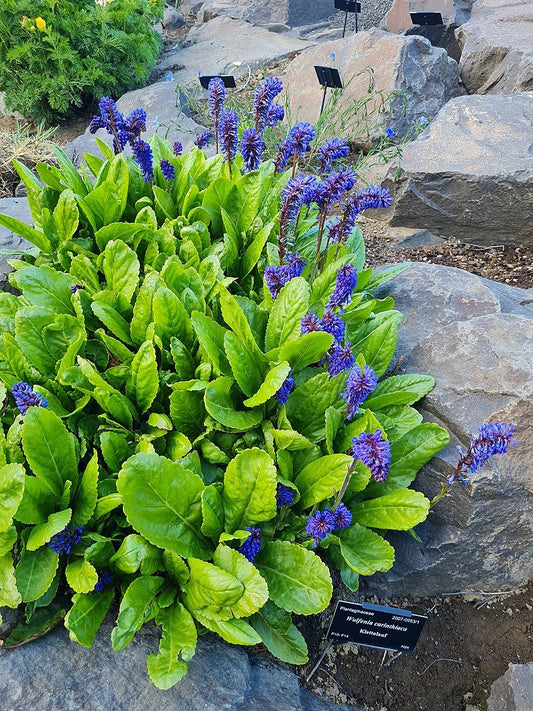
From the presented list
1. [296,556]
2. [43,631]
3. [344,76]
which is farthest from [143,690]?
[344,76]

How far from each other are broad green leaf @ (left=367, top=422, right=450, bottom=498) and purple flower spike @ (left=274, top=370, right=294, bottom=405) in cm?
44

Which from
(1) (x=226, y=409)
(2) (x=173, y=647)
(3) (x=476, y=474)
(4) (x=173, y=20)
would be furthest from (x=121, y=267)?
(4) (x=173, y=20)

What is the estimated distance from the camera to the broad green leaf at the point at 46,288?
2.47 meters

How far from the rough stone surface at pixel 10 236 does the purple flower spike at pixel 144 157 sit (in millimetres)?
721

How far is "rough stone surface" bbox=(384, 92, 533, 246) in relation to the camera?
4.11 m

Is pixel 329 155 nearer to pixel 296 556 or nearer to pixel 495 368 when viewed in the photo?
→ pixel 495 368

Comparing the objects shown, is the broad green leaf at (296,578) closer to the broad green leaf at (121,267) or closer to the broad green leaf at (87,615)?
the broad green leaf at (87,615)

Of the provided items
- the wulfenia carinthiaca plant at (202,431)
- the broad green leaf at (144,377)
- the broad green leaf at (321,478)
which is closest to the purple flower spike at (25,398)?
the wulfenia carinthiaca plant at (202,431)

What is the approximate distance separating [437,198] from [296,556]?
318 cm

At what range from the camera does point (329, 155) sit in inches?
92.7

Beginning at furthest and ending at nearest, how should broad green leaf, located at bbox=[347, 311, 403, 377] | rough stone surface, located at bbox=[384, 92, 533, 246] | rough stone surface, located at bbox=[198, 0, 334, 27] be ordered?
rough stone surface, located at bbox=[198, 0, 334, 27], rough stone surface, located at bbox=[384, 92, 533, 246], broad green leaf, located at bbox=[347, 311, 403, 377]

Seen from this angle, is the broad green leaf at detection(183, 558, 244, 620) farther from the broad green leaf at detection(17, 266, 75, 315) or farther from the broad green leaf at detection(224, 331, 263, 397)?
the broad green leaf at detection(17, 266, 75, 315)

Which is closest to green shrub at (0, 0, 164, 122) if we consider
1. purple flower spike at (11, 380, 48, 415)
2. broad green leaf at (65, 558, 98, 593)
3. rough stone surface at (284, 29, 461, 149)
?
rough stone surface at (284, 29, 461, 149)

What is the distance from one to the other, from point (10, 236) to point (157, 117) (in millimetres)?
2400
